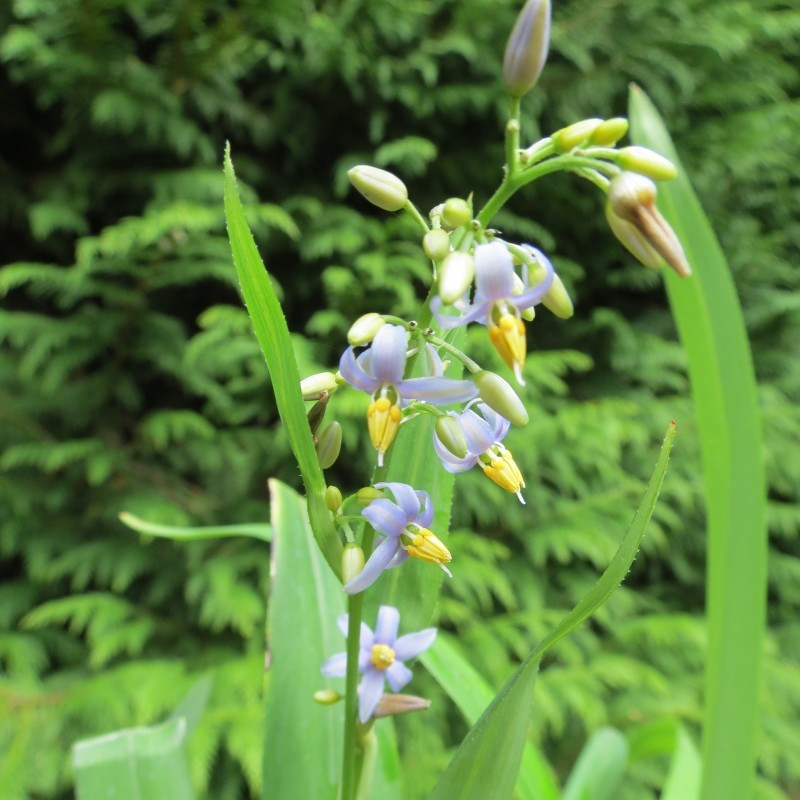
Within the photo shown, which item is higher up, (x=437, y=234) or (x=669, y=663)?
(x=437, y=234)

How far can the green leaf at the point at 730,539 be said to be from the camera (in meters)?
0.49

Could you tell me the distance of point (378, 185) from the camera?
436 millimetres

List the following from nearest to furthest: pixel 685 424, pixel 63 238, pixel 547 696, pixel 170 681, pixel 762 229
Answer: pixel 170 681, pixel 547 696, pixel 63 238, pixel 685 424, pixel 762 229

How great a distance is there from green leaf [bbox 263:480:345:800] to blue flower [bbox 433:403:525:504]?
27 centimetres

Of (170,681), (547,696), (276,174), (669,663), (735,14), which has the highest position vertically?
(735,14)

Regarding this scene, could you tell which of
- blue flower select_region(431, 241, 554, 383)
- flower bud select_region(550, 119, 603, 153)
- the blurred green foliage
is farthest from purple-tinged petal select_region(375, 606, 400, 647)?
the blurred green foliage

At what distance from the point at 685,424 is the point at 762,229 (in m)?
0.94

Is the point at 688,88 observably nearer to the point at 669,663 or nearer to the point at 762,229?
the point at 762,229

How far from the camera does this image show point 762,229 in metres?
2.49

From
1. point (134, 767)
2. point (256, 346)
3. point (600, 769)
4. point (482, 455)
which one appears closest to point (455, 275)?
point (482, 455)

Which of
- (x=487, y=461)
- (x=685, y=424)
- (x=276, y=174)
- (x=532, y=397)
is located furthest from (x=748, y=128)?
(x=487, y=461)

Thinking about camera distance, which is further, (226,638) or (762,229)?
(762,229)

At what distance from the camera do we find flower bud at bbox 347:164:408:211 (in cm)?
43

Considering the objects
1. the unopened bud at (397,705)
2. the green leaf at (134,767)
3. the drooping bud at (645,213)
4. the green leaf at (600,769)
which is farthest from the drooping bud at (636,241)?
the green leaf at (600,769)
